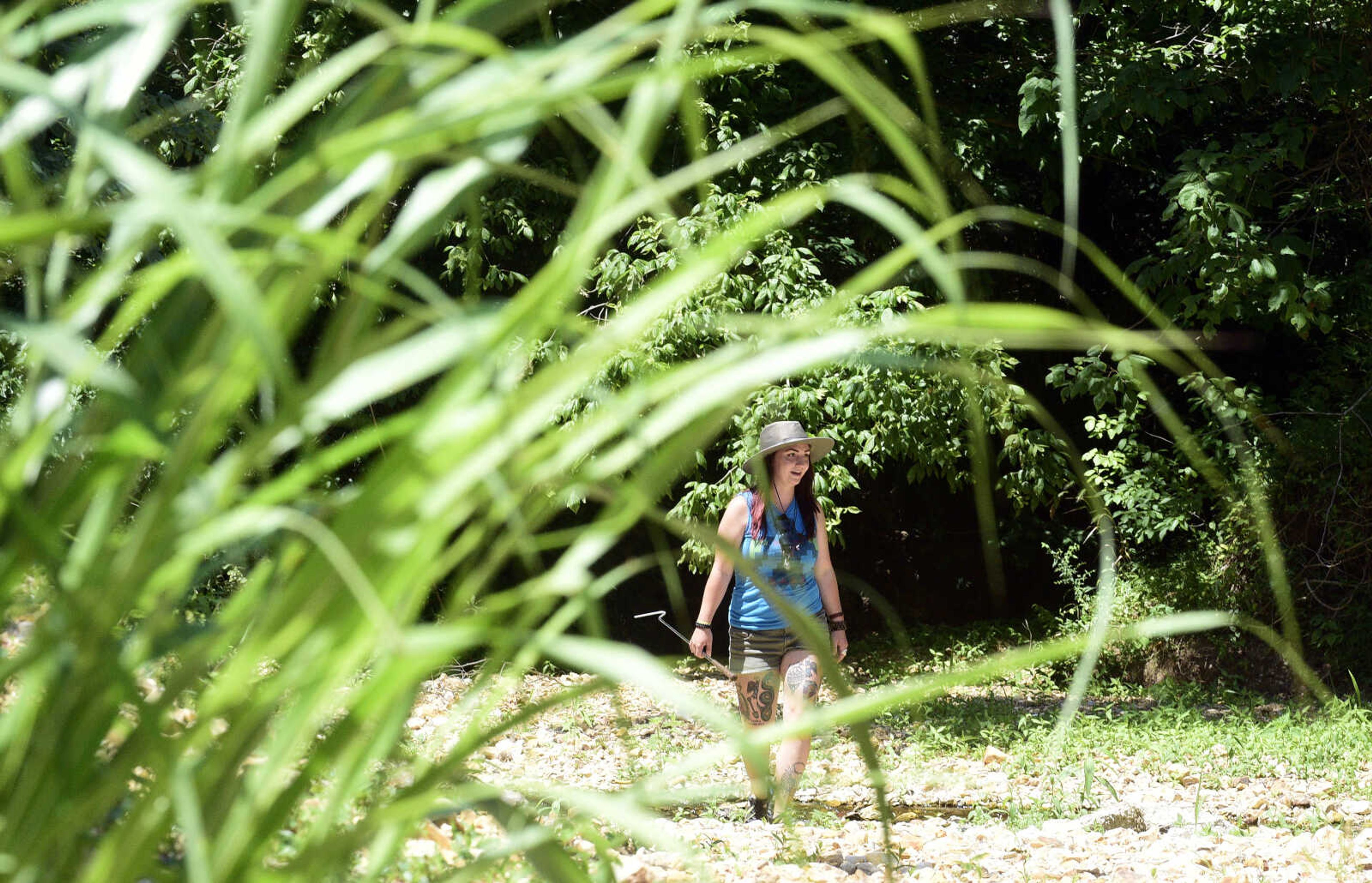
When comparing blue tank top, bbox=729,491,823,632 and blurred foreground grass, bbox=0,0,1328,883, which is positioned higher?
blurred foreground grass, bbox=0,0,1328,883

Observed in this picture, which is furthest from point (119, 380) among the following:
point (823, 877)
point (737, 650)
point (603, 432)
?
point (737, 650)

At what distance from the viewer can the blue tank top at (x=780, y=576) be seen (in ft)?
18.0

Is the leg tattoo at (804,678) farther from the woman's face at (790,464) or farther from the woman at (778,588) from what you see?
the woman's face at (790,464)

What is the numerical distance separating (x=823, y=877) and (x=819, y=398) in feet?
17.5

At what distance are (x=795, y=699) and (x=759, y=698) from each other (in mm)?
519

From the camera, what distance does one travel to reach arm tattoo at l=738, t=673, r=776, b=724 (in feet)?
19.0

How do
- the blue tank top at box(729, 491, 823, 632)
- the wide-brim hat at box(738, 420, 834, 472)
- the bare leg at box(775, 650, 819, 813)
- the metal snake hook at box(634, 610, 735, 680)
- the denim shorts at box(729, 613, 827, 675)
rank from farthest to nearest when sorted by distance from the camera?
the denim shorts at box(729, 613, 827, 675), the wide-brim hat at box(738, 420, 834, 472), the blue tank top at box(729, 491, 823, 632), the bare leg at box(775, 650, 819, 813), the metal snake hook at box(634, 610, 735, 680)

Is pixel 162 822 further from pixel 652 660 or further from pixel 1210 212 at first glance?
pixel 1210 212

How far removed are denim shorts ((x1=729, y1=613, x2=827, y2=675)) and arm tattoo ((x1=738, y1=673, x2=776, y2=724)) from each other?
0.04 meters

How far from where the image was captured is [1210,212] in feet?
27.6

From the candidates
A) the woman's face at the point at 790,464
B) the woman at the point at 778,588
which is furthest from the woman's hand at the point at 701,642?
the woman's face at the point at 790,464

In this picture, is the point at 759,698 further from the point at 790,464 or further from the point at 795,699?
the point at 790,464

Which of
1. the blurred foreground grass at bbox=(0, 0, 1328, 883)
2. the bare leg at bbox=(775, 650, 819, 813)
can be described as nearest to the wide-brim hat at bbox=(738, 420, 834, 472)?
the bare leg at bbox=(775, 650, 819, 813)

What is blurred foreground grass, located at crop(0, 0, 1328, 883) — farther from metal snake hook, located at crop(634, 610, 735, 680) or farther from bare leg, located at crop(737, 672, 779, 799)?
bare leg, located at crop(737, 672, 779, 799)
